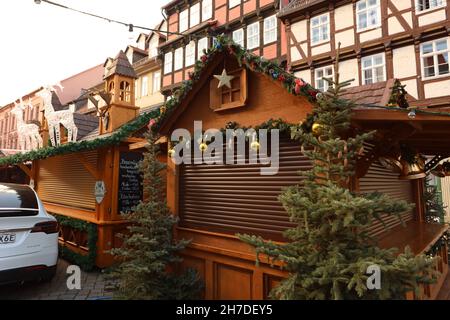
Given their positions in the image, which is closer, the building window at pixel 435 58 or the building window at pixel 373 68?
the building window at pixel 435 58

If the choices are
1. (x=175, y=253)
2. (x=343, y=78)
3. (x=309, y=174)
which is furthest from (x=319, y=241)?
(x=343, y=78)

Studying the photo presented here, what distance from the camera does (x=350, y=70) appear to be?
48.6 feet

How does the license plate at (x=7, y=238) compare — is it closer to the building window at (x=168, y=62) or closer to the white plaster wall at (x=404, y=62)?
the white plaster wall at (x=404, y=62)

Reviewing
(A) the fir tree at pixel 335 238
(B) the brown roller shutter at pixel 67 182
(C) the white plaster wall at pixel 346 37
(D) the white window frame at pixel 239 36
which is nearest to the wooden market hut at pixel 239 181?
(A) the fir tree at pixel 335 238

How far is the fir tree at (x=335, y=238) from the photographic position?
2.60 meters

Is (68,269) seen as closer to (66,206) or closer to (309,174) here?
(66,206)

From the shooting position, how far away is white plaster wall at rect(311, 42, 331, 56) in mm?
15379

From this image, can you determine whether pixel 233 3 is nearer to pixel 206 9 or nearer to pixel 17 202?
pixel 206 9

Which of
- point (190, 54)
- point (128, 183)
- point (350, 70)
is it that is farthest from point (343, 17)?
point (128, 183)

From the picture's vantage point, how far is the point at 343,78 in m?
14.7

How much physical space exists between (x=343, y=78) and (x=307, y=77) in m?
2.04

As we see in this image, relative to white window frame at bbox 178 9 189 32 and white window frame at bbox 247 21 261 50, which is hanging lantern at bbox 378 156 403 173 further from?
white window frame at bbox 178 9 189 32

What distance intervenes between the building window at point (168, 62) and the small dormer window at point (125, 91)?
14.7m
